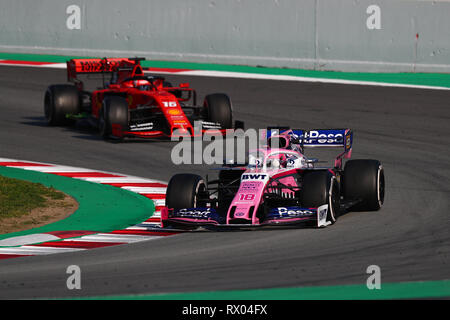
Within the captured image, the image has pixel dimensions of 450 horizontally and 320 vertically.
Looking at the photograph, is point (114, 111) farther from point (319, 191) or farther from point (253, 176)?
point (319, 191)

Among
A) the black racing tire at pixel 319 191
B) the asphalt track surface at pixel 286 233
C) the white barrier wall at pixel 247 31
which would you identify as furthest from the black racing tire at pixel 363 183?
the white barrier wall at pixel 247 31

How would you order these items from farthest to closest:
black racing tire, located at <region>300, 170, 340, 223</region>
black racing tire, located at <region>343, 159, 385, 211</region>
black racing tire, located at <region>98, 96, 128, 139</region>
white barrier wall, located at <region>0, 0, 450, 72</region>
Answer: white barrier wall, located at <region>0, 0, 450, 72</region> → black racing tire, located at <region>98, 96, 128, 139</region> → black racing tire, located at <region>343, 159, 385, 211</region> → black racing tire, located at <region>300, 170, 340, 223</region>

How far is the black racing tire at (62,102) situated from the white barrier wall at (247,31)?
7848 millimetres

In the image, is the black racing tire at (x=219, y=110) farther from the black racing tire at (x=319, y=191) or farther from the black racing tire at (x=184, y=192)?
the black racing tire at (x=319, y=191)

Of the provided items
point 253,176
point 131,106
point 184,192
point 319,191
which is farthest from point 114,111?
point 319,191

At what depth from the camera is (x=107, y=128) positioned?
18781 mm

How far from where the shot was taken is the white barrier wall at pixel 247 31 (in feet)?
82.0

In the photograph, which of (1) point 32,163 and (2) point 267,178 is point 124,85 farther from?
(2) point 267,178

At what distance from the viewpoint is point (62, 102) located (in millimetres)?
20531

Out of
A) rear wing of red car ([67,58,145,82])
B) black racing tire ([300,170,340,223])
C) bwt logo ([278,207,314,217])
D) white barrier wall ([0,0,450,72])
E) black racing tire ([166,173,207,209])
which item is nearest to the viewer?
bwt logo ([278,207,314,217])

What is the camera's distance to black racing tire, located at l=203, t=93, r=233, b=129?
19.1 meters

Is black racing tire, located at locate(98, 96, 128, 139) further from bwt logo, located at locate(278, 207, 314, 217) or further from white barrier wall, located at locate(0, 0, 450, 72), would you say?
white barrier wall, located at locate(0, 0, 450, 72)

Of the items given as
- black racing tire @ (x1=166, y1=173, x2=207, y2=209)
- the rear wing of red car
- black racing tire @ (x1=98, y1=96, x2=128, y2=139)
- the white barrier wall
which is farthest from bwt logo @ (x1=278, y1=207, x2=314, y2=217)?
the white barrier wall

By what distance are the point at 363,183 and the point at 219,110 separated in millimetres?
7076
